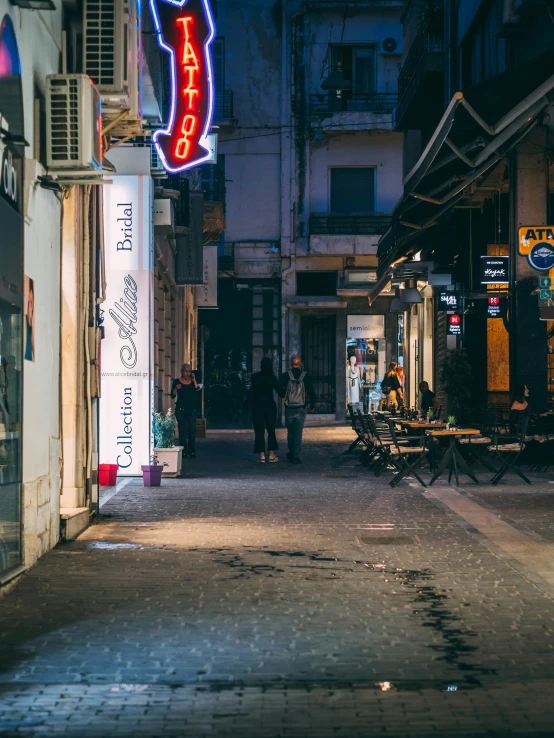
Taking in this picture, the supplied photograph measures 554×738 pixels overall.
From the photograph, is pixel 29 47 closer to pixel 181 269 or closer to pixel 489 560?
pixel 489 560

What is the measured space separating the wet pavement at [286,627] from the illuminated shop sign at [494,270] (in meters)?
8.54

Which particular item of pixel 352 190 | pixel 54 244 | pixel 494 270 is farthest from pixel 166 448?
pixel 352 190

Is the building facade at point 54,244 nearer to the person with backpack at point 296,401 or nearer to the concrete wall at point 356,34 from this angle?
the person with backpack at point 296,401

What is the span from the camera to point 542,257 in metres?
18.0

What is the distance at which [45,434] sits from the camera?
9.00 m

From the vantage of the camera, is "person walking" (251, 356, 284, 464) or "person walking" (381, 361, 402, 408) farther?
"person walking" (381, 361, 402, 408)

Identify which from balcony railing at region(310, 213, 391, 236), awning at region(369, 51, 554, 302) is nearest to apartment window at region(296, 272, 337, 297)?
balcony railing at region(310, 213, 391, 236)

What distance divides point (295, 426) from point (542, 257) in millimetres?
5025

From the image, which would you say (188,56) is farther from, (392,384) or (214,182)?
(214,182)

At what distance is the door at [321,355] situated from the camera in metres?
37.7

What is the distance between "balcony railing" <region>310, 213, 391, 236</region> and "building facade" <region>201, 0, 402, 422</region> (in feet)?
0.11

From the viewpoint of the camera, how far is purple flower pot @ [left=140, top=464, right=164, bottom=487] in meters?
15.1

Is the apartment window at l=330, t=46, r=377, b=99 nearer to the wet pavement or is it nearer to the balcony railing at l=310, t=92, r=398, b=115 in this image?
the balcony railing at l=310, t=92, r=398, b=115

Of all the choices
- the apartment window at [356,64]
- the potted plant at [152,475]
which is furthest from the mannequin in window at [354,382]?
the potted plant at [152,475]
